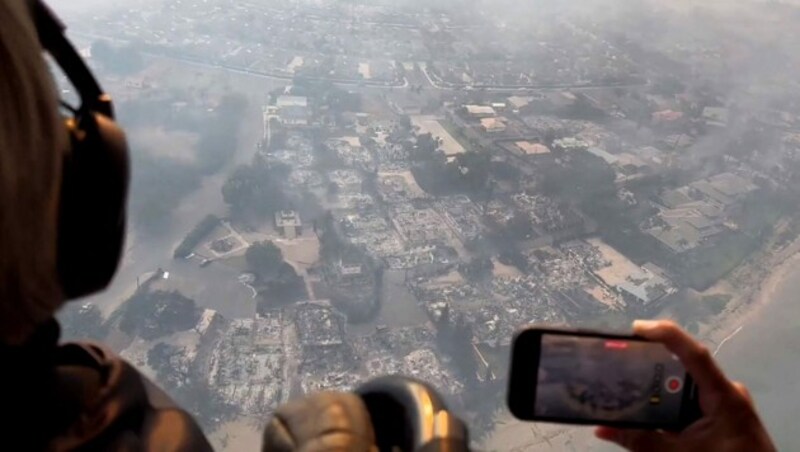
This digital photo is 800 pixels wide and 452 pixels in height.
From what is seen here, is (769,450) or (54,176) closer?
(54,176)

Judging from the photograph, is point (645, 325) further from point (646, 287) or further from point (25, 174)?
point (646, 287)

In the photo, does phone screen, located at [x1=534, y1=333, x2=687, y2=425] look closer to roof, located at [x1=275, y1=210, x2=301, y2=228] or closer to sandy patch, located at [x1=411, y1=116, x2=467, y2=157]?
roof, located at [x1=275, y1=210, x2=301, y2=228]

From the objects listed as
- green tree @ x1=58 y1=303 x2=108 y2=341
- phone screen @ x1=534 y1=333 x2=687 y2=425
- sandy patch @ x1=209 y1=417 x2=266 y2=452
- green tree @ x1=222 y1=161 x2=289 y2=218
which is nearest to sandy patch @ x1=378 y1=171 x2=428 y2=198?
green tree @ x1=222 y1=161 x2=289 y2=218

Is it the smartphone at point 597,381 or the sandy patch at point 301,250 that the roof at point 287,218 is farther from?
the smartphone at point 597,381

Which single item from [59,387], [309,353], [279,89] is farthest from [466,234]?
[59,387]

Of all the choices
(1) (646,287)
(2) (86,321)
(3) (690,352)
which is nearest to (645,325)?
(3) (690,352)

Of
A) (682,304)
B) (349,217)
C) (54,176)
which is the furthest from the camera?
(349,217)

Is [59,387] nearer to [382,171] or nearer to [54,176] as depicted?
[54,176]
